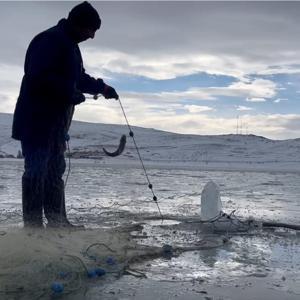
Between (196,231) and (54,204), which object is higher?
(54,204)

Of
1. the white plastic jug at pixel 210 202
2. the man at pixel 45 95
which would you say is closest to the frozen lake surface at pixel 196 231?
the white plastic jug at pixel 210 202

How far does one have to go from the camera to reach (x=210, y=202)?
593 cm

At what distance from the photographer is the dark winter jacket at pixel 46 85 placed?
469 centimetres

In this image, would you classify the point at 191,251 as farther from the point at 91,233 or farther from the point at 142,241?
the point at 91,233

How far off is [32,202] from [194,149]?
31.3 metres

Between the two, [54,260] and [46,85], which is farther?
[46,85]

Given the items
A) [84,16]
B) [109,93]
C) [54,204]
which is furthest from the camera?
[109,93]

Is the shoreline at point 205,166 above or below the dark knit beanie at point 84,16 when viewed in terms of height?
below

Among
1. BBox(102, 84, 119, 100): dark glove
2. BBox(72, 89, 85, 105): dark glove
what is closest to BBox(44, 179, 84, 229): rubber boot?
BBox(72, 89, 85, 105): dark glove

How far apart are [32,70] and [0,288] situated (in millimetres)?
2184

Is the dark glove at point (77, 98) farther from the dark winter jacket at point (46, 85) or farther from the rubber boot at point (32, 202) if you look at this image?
the rubber boot at point (32, 202)

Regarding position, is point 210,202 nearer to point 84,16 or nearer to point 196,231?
point 196,231

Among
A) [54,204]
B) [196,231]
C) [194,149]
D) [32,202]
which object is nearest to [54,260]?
[32,202]

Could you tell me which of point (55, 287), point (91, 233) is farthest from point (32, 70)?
point (55, 287)
